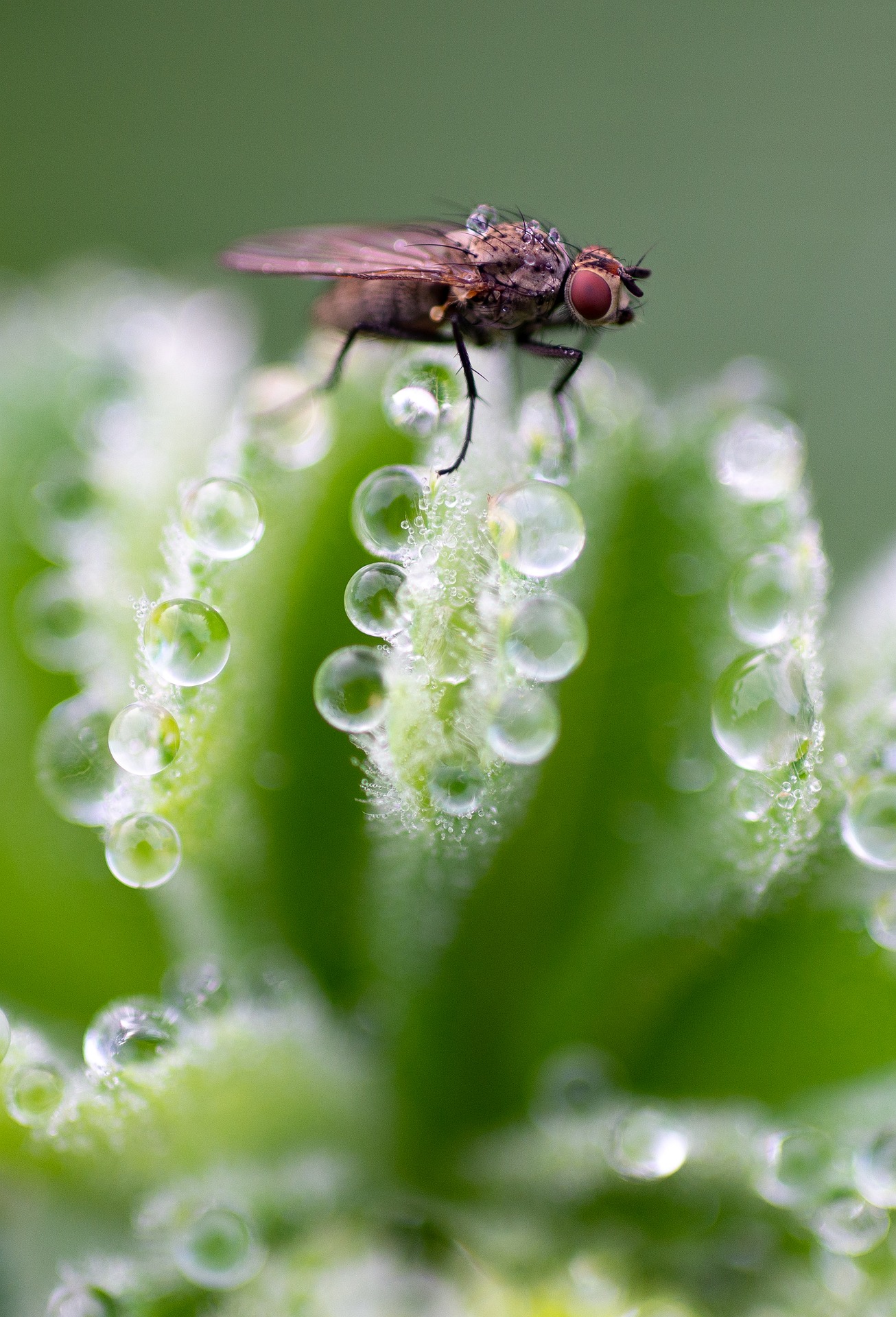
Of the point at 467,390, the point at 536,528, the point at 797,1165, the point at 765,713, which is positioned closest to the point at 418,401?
the point at 467,390

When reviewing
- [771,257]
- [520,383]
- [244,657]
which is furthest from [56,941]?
[771,257]

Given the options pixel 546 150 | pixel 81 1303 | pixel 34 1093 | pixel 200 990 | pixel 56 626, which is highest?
pixel 546 150

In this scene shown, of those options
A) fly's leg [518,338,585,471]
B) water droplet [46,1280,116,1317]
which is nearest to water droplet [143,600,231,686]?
fly's leg [518,338,585,471]

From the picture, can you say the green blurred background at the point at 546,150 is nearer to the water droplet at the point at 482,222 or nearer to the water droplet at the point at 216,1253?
the water droplet at the point at 482,222

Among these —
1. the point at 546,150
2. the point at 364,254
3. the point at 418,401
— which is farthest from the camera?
the point at 546,150

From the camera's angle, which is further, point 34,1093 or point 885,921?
point 885,921

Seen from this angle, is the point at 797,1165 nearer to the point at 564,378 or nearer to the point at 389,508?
the point at 389,508
